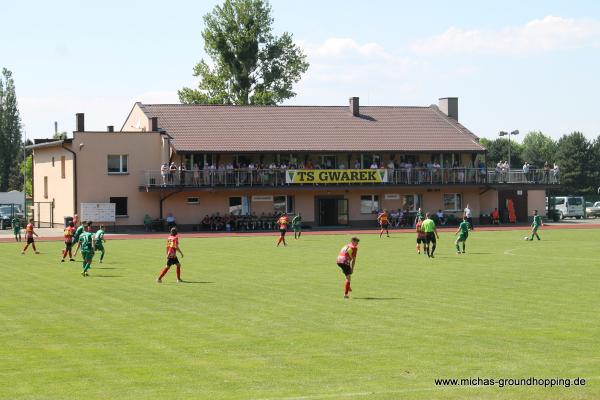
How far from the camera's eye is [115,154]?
210 feet

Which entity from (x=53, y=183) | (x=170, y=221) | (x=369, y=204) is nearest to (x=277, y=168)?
(x=369, y=204)

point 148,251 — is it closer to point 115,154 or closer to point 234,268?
point 234,268

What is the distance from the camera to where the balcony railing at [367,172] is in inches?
2506

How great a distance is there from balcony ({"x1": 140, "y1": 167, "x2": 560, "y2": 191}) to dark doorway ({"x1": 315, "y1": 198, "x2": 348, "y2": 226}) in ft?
6.34

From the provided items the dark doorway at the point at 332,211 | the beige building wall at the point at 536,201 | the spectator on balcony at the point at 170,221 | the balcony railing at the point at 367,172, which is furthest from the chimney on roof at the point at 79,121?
the beige building wall at the point at 536,201

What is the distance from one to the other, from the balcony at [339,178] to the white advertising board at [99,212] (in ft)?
8.89

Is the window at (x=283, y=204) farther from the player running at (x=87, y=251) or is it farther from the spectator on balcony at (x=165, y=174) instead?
the player running at (x=87, y=251)

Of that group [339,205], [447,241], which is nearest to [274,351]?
[447,241]

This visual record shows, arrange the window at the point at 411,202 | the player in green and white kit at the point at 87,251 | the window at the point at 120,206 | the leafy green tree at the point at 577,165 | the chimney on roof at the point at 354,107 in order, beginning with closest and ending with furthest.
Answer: the player in green and white kit at the point at 87,251, the window at the point at 120,206, the window at the point at 411,202, the chimney on roof at the point at 354,107, the leafy green tree at the point at 577,165

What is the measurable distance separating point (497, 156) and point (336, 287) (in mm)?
117309

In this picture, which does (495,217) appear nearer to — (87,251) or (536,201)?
(536,201)

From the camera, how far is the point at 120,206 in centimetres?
6394

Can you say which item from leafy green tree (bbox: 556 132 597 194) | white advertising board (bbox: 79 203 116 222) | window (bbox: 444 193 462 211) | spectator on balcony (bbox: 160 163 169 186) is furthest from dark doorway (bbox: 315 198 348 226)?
leafy green tree (bbox: 556 132 597 194)

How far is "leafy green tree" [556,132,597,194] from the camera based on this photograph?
11219cm
